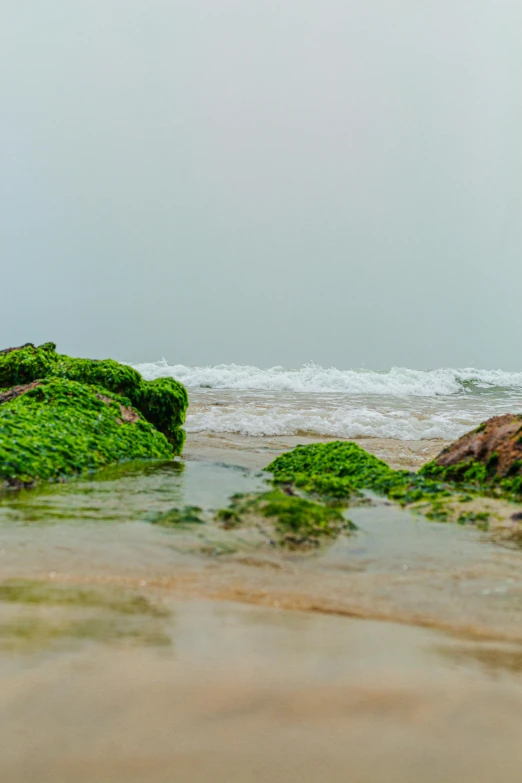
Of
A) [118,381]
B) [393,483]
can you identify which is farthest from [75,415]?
[393,483]

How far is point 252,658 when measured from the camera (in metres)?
1.61

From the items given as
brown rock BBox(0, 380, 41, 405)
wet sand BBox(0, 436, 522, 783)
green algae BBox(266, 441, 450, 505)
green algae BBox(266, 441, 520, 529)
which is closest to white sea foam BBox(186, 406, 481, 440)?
brown rock BBox(0, 380, 41, 405)

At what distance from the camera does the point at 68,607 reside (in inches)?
74.9

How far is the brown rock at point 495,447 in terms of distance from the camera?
4223 mm

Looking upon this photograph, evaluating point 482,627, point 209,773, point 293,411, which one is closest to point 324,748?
point 209,773

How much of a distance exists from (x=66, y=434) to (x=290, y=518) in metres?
2.93

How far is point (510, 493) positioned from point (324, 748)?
303cm

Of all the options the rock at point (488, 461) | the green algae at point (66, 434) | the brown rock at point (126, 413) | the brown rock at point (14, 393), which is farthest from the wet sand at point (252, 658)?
the brown rock at point (14, 393)

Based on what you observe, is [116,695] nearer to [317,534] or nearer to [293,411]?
[317,534]

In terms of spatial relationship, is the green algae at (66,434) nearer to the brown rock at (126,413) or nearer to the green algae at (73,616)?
the brown rock at (126,413)

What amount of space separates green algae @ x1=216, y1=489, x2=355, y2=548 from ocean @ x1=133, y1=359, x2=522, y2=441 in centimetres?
674

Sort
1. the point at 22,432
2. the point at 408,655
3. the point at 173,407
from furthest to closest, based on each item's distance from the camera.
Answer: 1. the point at 173,407
2. the point at 22,432
3. the point at 408,655

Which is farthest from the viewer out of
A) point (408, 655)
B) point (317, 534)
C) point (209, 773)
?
point (317, 534)

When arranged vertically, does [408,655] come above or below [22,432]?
below
